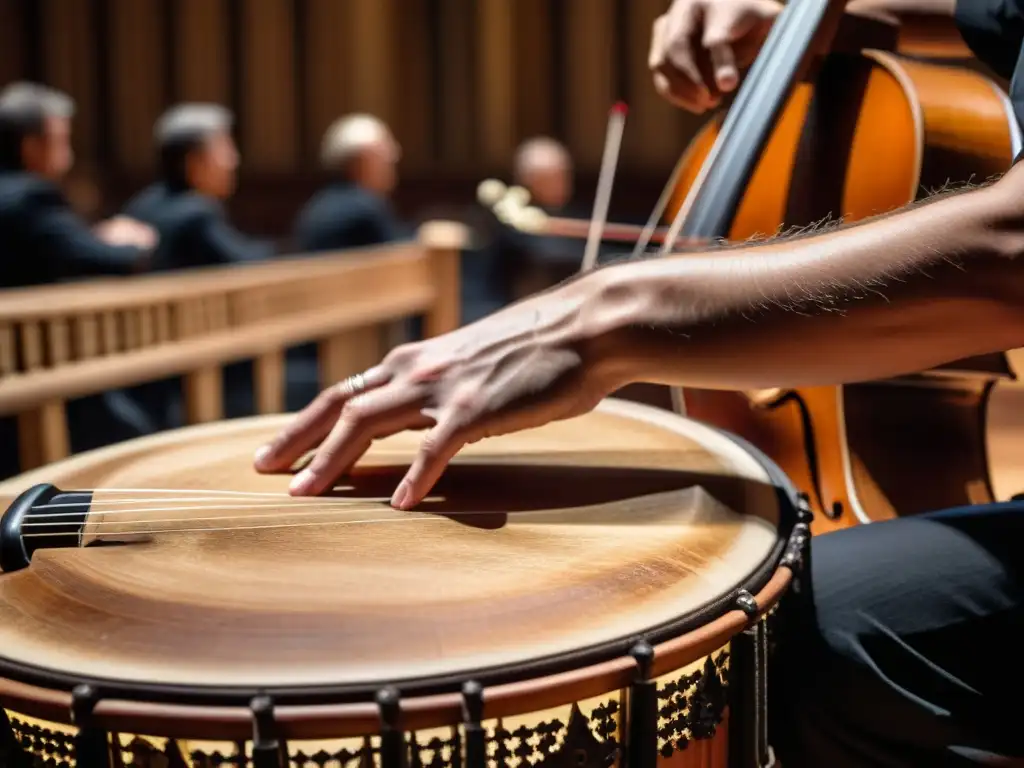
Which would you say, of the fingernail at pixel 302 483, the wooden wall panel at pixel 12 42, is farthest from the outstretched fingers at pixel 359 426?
the wooden wall panel at pixel 12 42

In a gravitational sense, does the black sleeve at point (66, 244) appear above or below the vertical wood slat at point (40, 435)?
above

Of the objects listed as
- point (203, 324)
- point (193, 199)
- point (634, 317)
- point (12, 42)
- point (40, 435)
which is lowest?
point (40, 435)

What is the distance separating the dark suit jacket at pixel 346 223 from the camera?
421 centimetres

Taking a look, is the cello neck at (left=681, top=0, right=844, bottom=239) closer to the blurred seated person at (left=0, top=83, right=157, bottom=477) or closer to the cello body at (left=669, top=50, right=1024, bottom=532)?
the cello body at (left=669, top=50, right=1024, bottom=532)

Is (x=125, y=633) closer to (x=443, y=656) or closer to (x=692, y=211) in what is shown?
(x=443, y=656)

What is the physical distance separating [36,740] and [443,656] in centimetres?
25

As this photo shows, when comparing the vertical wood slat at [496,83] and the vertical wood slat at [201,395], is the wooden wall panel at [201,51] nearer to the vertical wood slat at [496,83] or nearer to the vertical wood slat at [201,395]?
the vertical wood slat at [496,83]

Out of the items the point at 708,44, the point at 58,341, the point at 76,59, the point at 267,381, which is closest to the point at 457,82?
the point at 76,59

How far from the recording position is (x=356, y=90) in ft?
20.3

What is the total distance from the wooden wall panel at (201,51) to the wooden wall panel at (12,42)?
916 millimetres

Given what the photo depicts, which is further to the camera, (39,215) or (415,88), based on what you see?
(415,88)

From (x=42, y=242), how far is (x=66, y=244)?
0.22 feet

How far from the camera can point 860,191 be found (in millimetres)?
1280

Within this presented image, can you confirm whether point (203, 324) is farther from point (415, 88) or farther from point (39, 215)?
point (415, 88)
